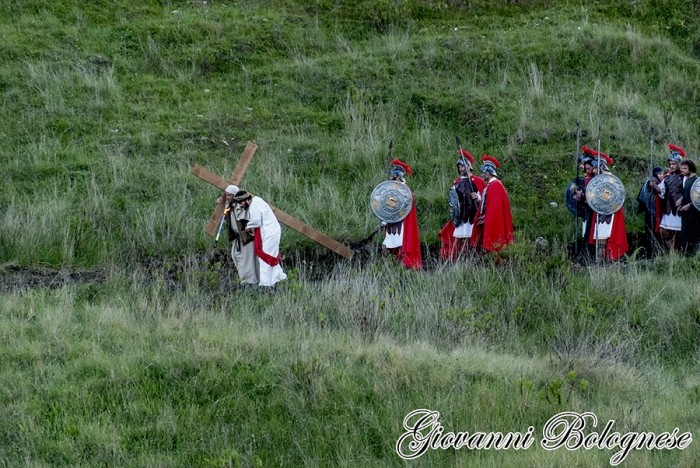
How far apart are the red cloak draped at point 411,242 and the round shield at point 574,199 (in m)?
2.50

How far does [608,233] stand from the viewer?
1562cm

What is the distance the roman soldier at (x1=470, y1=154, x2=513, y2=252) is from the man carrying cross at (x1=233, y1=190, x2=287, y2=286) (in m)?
3.08

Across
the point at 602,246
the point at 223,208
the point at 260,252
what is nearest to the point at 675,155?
the point at 602,246

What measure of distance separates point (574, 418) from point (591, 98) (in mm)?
11960

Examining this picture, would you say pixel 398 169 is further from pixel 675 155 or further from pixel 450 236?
pixel 675 155

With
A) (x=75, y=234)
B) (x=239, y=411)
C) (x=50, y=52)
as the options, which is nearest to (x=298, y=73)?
(x=50, y=52)

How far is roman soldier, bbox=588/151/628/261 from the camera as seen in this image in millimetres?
15625

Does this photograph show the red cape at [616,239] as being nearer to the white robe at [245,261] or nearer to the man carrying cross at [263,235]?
the man carrying cross at [263,235]

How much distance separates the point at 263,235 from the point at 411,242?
241cm

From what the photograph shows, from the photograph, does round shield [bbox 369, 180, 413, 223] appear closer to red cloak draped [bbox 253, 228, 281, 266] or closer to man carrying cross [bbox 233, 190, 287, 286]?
man carrying cross [bbox 233, 190, 287, 286]

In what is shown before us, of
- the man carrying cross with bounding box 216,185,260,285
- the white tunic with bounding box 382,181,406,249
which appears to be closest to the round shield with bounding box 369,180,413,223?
the white tunic with bounding box 382,181,406,249

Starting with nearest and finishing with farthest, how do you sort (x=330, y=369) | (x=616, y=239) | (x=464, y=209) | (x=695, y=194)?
(x=330, y=369)
(x=695, y=194)
(x=616, y=239)
(x=464, y=209)

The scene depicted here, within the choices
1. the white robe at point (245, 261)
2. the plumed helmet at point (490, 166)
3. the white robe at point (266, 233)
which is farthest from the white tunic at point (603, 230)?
the white robe at point (245, 261)

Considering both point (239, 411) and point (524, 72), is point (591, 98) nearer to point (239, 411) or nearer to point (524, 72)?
point (524, 72)
